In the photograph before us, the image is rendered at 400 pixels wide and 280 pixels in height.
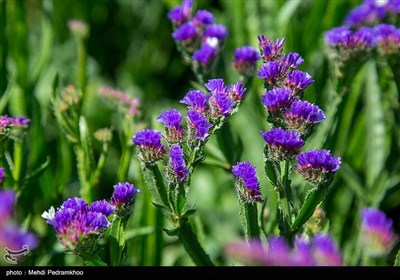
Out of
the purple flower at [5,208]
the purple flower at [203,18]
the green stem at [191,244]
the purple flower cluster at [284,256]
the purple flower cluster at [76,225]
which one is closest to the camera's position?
the purple flower cluster at [284,256]

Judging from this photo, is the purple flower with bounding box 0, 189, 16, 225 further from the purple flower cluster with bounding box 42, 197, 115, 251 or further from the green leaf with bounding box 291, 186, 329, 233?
the green leaf with bounding box 291, 186, 329, 233

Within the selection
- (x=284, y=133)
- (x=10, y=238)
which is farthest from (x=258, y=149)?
(x=10, y=238)

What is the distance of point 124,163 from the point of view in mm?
1168

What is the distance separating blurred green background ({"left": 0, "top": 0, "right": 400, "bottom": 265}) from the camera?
1292 millimetres

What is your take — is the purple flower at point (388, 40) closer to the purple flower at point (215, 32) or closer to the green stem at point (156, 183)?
the purple flower at point (215, 32)

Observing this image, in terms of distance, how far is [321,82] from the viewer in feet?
4.99

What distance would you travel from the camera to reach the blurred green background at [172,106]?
129cm

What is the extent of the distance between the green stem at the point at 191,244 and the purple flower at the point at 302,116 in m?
0.26

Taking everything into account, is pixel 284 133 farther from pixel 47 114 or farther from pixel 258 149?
pixel 47 114

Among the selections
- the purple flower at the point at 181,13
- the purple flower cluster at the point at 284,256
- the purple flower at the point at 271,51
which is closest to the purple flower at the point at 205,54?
the purple flower at the point at 181,13

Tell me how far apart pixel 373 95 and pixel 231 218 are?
0.49m

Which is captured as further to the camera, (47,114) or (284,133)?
(47,114)

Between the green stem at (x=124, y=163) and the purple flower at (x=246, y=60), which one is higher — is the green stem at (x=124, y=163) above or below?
below

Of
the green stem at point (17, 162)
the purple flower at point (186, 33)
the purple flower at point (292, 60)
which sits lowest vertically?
the purple flower at point (292, 60)
